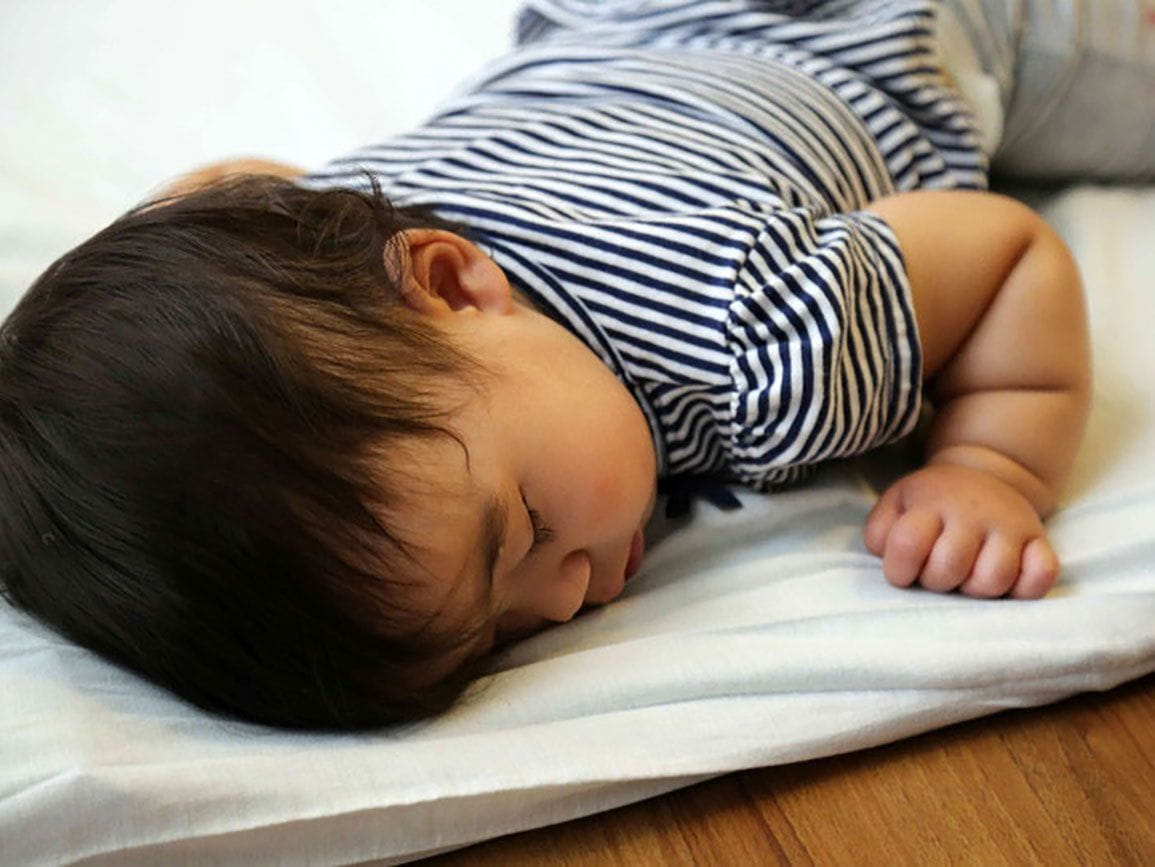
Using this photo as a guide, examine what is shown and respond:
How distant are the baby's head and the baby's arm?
0.23 m

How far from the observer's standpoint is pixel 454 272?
2.49ft

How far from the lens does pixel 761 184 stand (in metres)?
0.83

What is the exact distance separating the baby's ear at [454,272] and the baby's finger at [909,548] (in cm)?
25

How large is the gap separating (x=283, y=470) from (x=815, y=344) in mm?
310

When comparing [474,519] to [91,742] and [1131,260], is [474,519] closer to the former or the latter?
[91,742]

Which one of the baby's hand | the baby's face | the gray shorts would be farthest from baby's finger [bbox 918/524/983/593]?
the gray shorts

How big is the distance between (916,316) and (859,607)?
0.19 m

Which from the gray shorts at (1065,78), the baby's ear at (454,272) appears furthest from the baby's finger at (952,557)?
the gray shorts at (1065,78)

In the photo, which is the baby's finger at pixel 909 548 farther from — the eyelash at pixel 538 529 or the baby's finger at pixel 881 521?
the eyelash at pixel 538 529

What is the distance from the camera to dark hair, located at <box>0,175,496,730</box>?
589 millimetres

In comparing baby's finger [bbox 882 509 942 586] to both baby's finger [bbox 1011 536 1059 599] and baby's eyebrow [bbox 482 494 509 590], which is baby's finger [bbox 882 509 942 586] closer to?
baby's finger [bbox 1011 536 1059 599]

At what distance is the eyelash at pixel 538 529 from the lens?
2.27 feet

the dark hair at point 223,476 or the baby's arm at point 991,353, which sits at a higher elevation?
the dark hair at point 223,476

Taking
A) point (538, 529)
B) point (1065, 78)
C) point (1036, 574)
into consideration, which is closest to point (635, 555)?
point (538, 529)
